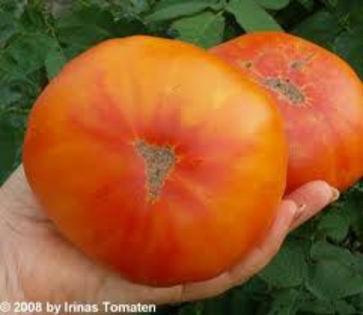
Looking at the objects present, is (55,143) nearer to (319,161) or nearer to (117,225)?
(117,225)

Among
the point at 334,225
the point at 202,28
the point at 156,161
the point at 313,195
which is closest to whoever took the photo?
the point at 156,161

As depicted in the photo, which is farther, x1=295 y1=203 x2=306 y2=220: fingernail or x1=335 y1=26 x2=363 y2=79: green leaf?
x1=335 y1=26 x2=363 y2=79: green leaf

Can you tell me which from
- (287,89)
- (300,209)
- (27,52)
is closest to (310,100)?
(287,89)

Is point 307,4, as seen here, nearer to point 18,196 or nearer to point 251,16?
point 251,16

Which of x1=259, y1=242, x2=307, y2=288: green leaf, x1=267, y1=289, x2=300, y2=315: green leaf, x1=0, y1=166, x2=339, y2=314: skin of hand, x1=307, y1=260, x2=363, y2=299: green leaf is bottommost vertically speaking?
x1=267, y1=289, x2=300, y2=315: green leaf

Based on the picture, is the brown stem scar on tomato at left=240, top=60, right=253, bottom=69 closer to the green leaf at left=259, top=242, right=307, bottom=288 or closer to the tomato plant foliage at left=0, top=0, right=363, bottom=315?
the tomato plant foliage at left=0, top=0, right=363, bottom=315

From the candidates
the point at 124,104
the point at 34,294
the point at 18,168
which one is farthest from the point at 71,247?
the point at 124,104

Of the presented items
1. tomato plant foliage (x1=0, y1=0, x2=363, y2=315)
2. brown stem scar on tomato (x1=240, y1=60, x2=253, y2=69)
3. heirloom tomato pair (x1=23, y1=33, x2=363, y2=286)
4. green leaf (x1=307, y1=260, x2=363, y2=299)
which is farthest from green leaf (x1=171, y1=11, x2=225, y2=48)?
green leaf (x1=307, y1=260, x2=363, y2=299)
